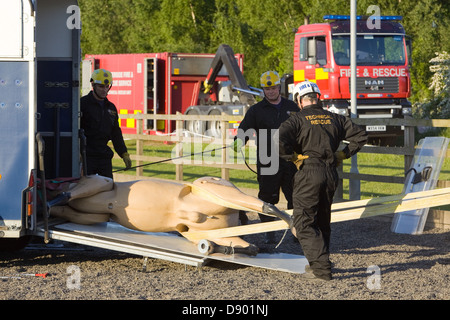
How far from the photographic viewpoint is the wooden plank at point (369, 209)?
7117mm

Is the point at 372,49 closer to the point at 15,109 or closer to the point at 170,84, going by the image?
the point at 170,84

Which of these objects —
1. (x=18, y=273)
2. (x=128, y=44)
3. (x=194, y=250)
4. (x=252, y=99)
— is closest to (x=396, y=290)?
(x=194, y=250)

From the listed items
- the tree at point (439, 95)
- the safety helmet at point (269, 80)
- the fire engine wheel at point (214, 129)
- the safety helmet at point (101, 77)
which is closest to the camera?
the safety helmet at point (101, 77)

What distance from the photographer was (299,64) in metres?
21.7

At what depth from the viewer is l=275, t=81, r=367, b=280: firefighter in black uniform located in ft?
23.3

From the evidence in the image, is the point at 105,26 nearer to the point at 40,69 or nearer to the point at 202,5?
the point at 202,5

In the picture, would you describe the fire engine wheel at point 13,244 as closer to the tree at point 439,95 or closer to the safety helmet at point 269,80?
the safety helmet at point 269,80

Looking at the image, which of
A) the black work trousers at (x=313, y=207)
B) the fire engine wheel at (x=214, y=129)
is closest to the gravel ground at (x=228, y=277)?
the black work trousers at (x=313, y=207)

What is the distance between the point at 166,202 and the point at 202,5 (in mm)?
28299

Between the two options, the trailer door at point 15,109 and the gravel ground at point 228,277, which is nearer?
the gravel ground at point 228,277

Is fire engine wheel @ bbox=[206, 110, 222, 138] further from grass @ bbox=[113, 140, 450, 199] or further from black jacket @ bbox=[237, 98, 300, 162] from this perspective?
black jacket @ bbox=[237, 98, 300, 162]

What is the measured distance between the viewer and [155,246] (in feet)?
24.3

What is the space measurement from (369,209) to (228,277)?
142 centimetres

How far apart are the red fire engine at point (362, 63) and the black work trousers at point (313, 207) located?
13.8m
